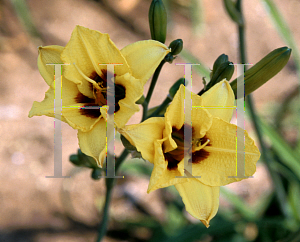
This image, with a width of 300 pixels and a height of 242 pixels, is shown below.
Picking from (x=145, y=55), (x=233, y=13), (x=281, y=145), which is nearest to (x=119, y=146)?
(x=281, y=145)

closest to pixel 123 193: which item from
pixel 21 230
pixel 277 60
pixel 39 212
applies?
pixel 39 212

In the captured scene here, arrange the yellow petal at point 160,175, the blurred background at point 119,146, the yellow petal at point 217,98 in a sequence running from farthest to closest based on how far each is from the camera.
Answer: the blurred background at point 119,146, the yellow petal at point 217,98, the yellow petal at point 160,175

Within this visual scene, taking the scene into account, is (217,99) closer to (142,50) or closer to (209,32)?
(142,50)

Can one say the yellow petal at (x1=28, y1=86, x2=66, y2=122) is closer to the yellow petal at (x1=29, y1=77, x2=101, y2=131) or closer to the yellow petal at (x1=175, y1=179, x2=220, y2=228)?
the yellow petal at (x1=29, y1=77, x2=101, y2=131)

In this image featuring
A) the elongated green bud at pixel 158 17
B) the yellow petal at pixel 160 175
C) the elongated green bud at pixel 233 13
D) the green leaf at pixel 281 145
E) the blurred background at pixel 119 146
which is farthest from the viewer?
→ the blurred background at pixel 119 146

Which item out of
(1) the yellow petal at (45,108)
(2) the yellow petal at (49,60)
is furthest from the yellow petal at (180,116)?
(2) the yellow petal at (49,60)

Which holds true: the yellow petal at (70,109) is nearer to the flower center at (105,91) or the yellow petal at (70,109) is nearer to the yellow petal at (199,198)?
the flower center at (105,91)
